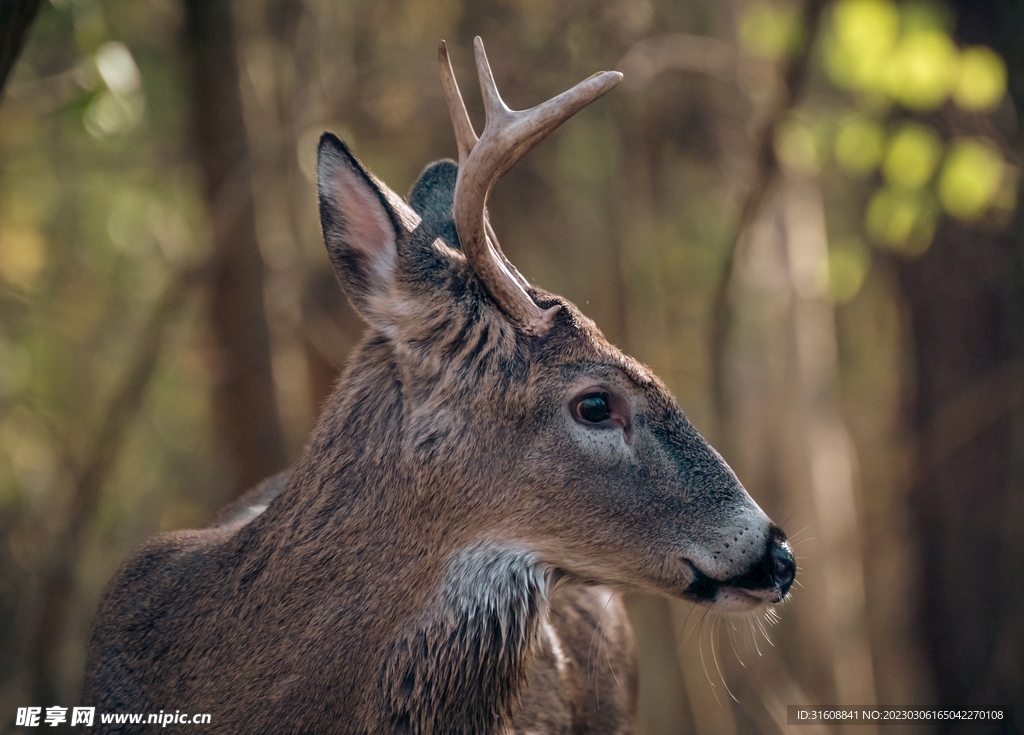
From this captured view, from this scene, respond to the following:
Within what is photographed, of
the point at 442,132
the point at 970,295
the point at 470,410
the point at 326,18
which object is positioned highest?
the point at 326,18

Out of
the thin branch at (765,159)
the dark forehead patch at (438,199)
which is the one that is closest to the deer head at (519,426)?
the dark forehead patch at (438,199)

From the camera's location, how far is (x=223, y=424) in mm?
7309

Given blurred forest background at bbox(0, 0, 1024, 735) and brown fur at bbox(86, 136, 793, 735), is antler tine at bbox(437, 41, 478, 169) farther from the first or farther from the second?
blurred forest background at bbox(0, 0, 1024, 735)

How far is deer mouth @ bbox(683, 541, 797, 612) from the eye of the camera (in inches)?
132

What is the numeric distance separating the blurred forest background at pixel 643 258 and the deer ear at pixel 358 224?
2.44 metres

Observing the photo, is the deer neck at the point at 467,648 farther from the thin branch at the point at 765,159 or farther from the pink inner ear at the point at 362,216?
the thin branch at the point at 765,159

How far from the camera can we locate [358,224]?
3.40 m

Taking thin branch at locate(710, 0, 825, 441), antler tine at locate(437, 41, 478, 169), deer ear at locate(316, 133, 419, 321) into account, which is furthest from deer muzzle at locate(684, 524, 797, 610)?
thin branch at locate(710, 0, 825, 441)

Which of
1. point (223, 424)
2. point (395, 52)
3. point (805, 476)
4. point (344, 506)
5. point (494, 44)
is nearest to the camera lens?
point (344, 506)

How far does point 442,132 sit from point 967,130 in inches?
158

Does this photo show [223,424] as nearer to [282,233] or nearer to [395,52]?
[282,233]

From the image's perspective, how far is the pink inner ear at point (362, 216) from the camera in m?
3.33

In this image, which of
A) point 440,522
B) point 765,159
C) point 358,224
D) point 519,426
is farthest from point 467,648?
point 765,159

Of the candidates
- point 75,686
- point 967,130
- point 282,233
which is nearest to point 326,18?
point 282,233
